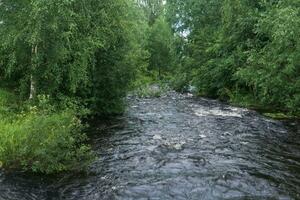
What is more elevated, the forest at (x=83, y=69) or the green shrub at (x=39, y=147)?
the forest at (x=83, y=69)

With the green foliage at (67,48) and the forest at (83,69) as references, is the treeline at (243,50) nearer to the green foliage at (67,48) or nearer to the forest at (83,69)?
the forest at (83,69)

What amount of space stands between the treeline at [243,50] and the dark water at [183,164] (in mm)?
3986

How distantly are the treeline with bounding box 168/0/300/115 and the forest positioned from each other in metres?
0.09

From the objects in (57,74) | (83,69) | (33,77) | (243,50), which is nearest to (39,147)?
(57,74)

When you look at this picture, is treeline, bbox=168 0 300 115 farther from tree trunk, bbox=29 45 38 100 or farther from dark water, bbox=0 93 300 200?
tree trunk, bbox=29 45 38 100

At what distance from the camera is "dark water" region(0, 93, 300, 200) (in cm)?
1228

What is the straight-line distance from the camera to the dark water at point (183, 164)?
40.3 feet

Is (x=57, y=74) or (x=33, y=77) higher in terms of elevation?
(x=57, y=74)

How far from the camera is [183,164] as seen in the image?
15.0 meters

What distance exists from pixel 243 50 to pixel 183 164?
22716 millimetres

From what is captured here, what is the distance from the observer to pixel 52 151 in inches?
526

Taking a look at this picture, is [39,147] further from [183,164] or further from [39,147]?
[183,164]

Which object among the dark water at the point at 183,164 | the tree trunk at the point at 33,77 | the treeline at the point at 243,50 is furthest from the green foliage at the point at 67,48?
the treeline at the point at 243,50

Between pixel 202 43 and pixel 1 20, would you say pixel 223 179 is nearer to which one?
pixel 1 20
